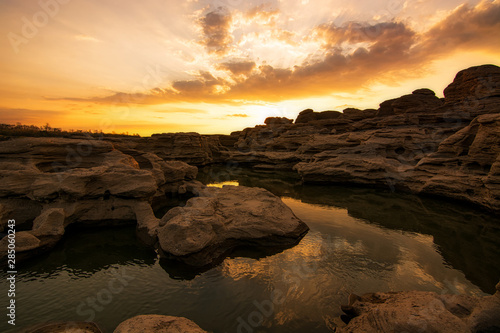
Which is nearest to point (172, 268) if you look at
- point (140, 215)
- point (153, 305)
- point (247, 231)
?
point (153, 305)

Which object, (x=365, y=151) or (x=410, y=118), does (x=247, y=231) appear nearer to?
(x=365, y=151)

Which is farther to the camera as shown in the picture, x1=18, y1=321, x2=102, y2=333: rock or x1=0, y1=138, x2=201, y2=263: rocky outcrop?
x1=0, y1=138, x2=201, y2=263: rocky outcrop

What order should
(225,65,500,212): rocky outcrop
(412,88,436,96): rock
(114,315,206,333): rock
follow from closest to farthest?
(114,315,206,333): rock → (225,65,500,212): rocky outcrop → (412,88,436,96): rock

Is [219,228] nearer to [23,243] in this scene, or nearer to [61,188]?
[23,243]

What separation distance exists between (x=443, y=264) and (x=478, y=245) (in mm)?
2590

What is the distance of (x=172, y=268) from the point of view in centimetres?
665

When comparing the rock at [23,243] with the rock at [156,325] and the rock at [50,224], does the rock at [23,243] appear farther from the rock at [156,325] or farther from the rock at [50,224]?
the rock at [156,325]

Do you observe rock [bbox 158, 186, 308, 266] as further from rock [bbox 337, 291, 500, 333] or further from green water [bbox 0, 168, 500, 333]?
rock [bbox 337, 291, 500, 333]

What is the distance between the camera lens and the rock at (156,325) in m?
3.77

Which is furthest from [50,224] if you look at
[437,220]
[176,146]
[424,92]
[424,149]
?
[424,92]

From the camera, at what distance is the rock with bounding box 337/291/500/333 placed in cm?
344

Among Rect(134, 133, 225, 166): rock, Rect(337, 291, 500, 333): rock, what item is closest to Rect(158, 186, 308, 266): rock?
Rect(337, 291, 500, 333): rock

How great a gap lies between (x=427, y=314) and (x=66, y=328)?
632cm

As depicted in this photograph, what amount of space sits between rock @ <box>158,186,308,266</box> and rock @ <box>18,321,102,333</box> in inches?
95.2
